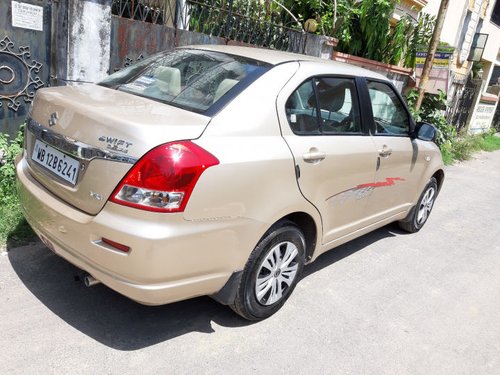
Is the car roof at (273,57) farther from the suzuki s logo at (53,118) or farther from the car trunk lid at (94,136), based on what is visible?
the suzuki s logo at (53,118)

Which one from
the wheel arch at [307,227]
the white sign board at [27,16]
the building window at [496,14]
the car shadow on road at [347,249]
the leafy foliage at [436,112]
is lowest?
the car shadow on road at [347,249]

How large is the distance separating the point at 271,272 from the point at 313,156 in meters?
0.81

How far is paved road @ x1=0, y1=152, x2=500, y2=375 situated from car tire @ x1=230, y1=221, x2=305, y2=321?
5.4 inches

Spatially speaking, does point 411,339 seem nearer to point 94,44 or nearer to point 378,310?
point 378,310

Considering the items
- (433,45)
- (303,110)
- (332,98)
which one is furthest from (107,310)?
(433,45)

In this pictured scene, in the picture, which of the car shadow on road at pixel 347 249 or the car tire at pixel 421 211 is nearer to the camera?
the car shadow on road at pixel 347 249

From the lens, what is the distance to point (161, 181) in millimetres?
2295

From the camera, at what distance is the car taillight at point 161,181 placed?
2.29m

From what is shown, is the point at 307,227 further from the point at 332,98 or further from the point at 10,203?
the point at 10,203

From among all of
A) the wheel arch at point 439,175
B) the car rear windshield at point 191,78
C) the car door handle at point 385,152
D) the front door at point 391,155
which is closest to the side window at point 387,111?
the front door at point 391,155

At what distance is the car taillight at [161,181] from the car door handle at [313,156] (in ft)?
2.99

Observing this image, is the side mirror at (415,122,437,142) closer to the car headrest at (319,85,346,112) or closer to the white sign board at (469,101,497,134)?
the car headrest at (319,85,346,112)

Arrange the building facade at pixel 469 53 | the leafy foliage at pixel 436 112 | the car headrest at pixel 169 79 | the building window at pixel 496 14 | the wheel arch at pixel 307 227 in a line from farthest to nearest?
the building window at pixel 496 14 → the building facade at pixel 469 53 → the leafy foliage at pixel 436 112 → the wheel arch at pixel 307 227 → the car headrest at pixel 169 79

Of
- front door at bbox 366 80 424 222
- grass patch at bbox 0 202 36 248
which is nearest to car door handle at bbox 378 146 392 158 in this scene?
front door at bbox 366 80 424 222
